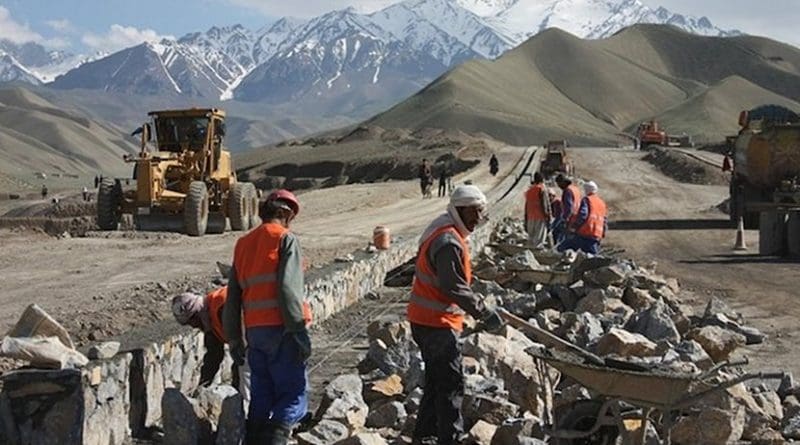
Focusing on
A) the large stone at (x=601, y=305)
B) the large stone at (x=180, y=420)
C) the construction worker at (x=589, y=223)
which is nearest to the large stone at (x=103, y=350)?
the large stone at (x=180, y=420)

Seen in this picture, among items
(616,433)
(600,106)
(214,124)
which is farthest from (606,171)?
(600,106)

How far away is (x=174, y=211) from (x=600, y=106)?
149308 millimetres

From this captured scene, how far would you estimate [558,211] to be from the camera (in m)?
18.8

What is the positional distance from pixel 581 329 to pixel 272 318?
14.2 ft

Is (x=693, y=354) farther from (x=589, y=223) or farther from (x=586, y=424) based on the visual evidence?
(x=589, y=223)

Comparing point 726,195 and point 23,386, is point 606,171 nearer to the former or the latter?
point 726,195

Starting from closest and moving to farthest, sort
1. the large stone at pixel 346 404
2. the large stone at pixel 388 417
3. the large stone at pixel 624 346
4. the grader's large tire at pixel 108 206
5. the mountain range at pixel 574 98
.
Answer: the large stone at pixel 346 404 < the large stone at pixel 388 417 < the large stone at pixel 624 346 < the grader's large tire at pixel 108 206 < the mountain range at pixel 574 98

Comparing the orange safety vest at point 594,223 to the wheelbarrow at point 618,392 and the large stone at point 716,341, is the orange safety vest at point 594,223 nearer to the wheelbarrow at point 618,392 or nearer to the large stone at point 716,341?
the large stone at point 716,341

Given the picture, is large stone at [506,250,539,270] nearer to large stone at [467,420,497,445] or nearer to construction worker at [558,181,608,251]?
construction worker at [558,181,608,251]

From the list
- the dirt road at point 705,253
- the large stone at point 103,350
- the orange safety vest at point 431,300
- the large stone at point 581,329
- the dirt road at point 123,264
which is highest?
the orange safety vest at point 431,300

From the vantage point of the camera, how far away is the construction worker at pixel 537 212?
15.9 metres

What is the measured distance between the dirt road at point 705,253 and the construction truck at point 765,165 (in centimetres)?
74

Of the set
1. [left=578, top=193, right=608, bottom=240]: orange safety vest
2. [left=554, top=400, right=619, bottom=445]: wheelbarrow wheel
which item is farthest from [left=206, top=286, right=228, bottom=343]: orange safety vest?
[left=578, top=193, right=608, bottom=240]: orange safety vest

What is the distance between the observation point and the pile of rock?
696 centimetres
